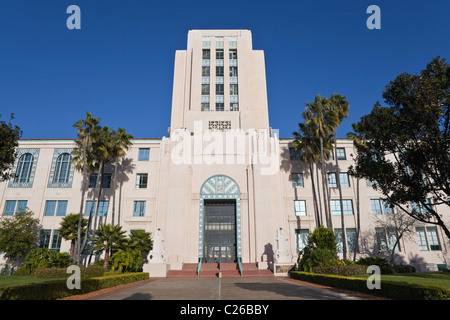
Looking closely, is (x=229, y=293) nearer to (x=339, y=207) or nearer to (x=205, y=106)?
(x=339, y=207)

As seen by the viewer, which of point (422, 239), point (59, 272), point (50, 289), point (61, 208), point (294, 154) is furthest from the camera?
point (294, 154)

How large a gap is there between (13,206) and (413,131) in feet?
131

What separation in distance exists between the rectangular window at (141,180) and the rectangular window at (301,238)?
19441mm

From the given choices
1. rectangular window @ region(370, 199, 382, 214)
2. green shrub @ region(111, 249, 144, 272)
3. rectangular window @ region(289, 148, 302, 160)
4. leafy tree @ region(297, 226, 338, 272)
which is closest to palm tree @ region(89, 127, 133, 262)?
green shrub @ region(111, 249, 144, 272)

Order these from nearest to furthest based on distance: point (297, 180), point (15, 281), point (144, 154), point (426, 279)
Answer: point (426, 279) < point (15, 281) < point (297, 180) < point (144, 154)

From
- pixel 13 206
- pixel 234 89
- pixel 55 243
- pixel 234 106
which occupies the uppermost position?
pixel 234 89

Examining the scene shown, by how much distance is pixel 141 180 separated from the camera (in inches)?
1344

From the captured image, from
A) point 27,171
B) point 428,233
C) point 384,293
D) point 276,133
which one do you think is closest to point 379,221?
point 428,233

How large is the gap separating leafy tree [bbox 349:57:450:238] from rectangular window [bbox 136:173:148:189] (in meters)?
24.7

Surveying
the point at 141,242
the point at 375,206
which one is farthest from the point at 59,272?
the point at 375,206

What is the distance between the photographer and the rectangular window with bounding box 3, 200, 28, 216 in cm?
3178

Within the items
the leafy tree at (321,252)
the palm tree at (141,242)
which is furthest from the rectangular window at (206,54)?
the leafy tree at (321,252)

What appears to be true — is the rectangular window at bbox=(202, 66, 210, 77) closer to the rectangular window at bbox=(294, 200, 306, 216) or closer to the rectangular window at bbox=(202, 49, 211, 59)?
the rectangular window at bbox=(202, 49, 211, 59)

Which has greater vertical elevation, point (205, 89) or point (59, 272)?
point (205, 89)
